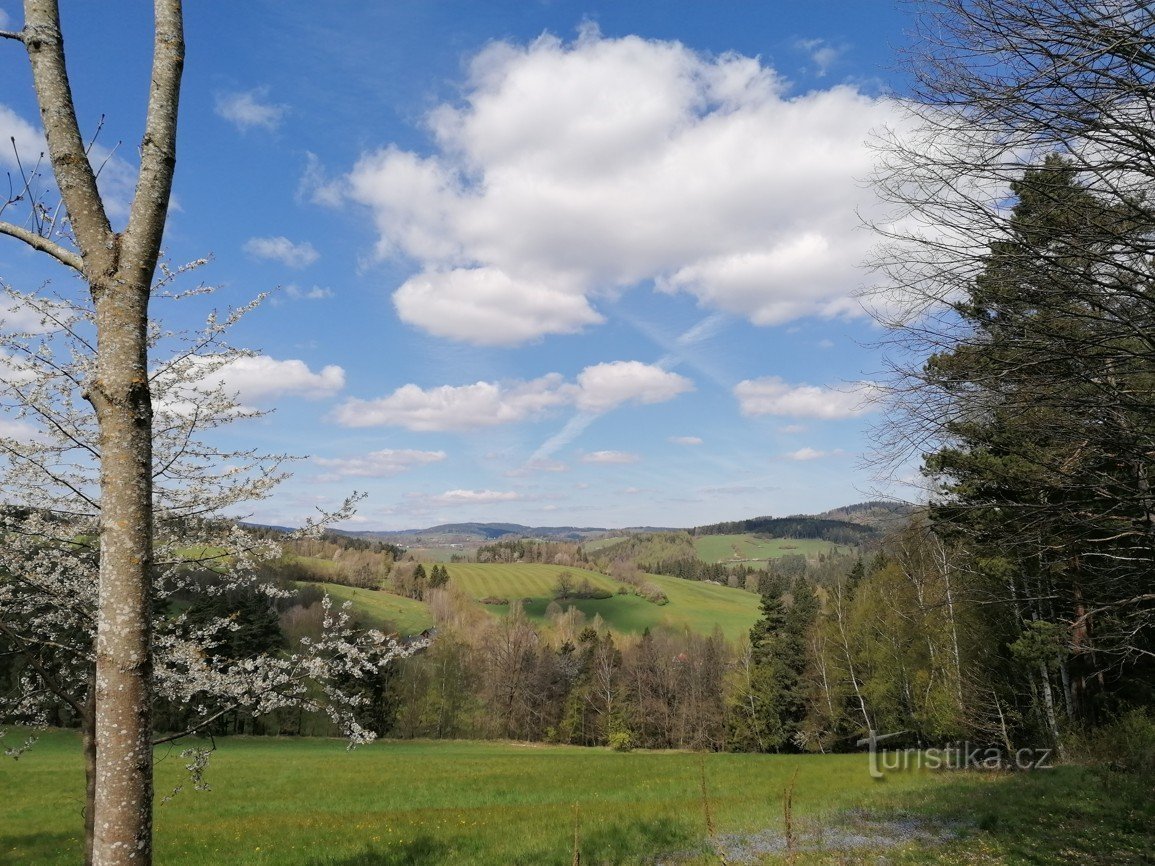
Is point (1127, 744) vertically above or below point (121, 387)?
below

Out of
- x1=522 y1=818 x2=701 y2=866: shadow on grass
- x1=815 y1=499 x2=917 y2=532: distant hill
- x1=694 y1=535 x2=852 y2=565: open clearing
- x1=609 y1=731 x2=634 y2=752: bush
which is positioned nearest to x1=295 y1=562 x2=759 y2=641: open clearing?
x1=609 y1=731 x2=634 y2=752: bush

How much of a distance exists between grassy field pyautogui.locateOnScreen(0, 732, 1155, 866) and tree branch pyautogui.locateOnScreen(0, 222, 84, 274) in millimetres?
3176

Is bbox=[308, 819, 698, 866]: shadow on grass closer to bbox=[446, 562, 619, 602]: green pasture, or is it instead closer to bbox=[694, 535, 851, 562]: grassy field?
bbox=[446, 562, 619, 602]: green pasture

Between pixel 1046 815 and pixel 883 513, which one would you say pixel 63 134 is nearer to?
pixel 883 513

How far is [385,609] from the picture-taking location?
258ft

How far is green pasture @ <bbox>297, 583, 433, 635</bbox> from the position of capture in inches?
2785

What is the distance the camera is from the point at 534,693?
54.3 metres

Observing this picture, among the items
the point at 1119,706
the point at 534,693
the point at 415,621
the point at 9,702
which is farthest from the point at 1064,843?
the point at 415,621

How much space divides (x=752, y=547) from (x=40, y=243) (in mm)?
186093

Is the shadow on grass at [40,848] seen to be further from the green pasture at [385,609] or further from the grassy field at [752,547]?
the grassy field at [752,547]

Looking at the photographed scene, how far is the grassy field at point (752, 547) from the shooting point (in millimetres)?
163500

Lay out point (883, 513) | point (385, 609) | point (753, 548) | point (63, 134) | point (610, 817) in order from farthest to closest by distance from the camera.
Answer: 1. point (753, 548)
2. point (385, 609)
3. point (610, 817)
4. point (883, 513)
5. point (63, 134)

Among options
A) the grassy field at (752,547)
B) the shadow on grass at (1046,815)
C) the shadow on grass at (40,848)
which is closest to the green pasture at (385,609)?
the shadow on grass at (40,848)

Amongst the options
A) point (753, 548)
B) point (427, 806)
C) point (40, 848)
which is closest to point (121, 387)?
point (40, 848)
